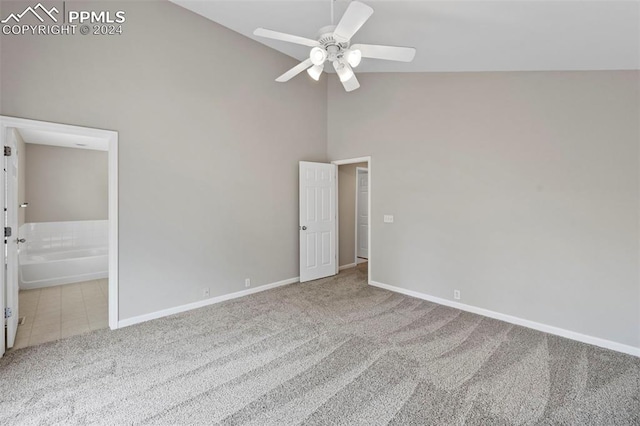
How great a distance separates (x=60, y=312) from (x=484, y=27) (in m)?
5.55

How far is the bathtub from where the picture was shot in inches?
176

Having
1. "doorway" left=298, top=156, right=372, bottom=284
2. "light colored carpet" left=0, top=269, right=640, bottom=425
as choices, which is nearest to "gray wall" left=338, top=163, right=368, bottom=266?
"doorway" left=298, top=156, right=372, bottom=284

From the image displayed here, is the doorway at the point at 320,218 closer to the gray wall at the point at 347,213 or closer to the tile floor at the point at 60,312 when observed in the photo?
the gray wall at the point at 347,213

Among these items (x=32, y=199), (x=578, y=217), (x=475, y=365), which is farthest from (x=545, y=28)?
(x=32, y=199)

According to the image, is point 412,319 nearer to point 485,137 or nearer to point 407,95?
point 485,137

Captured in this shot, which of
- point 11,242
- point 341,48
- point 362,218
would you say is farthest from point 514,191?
point 11,242

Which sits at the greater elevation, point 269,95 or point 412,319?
point 269,95

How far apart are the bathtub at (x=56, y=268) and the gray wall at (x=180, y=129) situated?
253 centimetres

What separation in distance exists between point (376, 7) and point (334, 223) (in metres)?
3.31

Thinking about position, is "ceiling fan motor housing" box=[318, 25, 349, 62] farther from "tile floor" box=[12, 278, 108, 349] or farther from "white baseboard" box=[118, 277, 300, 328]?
"tile floor" box=[12, 278, 108, 349]

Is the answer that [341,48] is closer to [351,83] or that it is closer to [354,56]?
[354,56]

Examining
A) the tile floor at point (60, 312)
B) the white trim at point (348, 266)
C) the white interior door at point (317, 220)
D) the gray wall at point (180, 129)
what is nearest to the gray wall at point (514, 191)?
the white interior door at point (317, 220)

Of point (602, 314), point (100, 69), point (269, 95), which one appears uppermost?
point (269, 95)

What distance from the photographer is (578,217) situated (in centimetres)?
293
